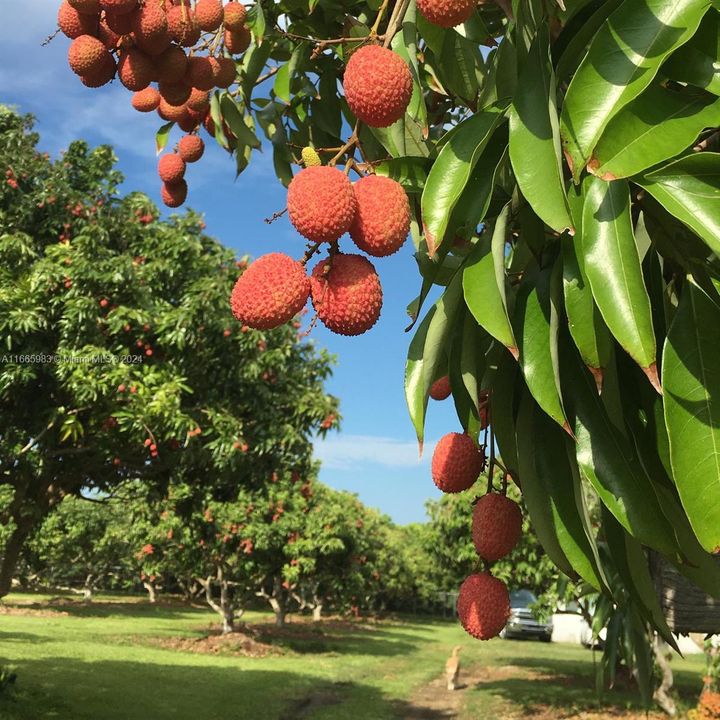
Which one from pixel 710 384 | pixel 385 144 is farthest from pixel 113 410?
pixel 710 384

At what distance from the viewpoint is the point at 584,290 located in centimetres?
100

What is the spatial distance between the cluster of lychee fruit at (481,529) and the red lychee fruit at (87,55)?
40.0 inches

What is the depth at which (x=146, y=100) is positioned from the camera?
6.20 ft

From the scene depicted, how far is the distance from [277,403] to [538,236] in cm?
629

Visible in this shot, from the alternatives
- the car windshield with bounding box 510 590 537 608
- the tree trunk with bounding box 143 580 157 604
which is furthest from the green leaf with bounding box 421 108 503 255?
the tree trunk with bounding box 143 580 157 604

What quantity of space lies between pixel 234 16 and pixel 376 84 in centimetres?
91

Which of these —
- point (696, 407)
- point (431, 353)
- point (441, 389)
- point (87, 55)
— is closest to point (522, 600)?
point (441, 389)

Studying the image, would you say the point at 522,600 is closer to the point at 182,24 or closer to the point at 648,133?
the point at 182,24

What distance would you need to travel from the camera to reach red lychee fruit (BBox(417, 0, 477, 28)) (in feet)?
3.45

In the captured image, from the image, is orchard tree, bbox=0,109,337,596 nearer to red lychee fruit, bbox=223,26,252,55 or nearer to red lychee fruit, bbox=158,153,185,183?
red lychee fruit, bbox=158,153,185,183

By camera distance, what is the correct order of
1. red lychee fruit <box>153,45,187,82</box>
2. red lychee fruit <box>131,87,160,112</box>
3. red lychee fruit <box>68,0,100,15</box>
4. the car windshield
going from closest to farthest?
red lychee fruit <box>68,0,100,15</box> < red lychee fruit <box>153,45,187,82</box> < red lychee fruit <box>131,87,160,112</box> < the car windshield

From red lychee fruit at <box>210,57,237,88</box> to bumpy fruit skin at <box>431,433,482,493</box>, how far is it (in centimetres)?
97

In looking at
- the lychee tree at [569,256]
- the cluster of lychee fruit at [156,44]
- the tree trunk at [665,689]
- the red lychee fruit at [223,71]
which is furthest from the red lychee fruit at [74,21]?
the tree trunk at [665,689]

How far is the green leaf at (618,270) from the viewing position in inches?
35.1
